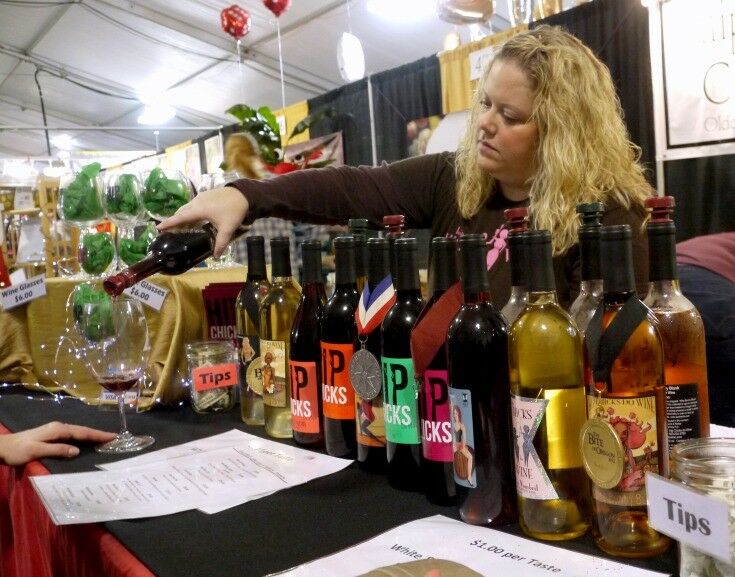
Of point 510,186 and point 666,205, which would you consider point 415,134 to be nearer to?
point 510,186

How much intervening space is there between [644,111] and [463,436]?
301 cm

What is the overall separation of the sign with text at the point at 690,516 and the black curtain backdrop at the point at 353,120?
15.2 ft

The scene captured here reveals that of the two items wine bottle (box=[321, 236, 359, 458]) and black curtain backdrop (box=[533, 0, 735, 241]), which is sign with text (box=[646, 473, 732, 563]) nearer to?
wine bottle (box=[321, 236, 359, 458])

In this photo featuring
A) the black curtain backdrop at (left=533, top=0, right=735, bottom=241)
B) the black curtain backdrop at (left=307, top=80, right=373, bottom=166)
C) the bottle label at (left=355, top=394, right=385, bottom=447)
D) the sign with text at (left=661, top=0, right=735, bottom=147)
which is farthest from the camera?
the black curtain backdrop at (left=307, top=80, right=373, bottom=166)

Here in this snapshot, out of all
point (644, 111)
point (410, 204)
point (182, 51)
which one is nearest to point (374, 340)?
point (410, 204)

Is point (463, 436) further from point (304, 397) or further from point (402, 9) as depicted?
point (402, 9)

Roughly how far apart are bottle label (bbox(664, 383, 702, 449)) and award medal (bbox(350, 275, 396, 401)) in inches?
11.6

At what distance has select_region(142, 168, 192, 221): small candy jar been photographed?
1.38 meters

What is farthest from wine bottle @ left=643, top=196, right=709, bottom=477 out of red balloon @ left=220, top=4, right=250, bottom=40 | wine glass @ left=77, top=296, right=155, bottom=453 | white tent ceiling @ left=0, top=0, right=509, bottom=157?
red balloon @ left=220, top=4, right=250, bottom=40

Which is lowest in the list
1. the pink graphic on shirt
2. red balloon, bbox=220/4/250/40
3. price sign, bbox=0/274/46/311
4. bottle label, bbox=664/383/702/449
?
bottle label, bbox=664/383/702/449

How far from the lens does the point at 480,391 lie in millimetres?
620

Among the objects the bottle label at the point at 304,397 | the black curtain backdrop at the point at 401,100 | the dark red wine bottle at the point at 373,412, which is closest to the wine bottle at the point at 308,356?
the bottle label at the point at 304,397

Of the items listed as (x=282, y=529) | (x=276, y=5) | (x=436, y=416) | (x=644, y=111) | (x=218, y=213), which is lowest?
(x=282, y=529)

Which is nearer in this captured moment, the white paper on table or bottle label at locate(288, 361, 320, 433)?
the white paper on table
